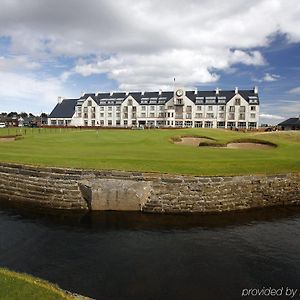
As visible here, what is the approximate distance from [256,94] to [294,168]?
92.1 meters

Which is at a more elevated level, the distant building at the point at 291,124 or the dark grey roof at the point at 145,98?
the dark grey roof at the point at 145,98

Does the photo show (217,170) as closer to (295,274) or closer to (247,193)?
(247,193)

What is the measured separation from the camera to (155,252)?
15227 millimetres

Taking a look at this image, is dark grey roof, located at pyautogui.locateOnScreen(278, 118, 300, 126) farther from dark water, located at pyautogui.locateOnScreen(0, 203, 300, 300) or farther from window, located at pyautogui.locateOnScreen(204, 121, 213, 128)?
dark water, located at pyautogui.locateOnScreen(0, 203, 300, 300)

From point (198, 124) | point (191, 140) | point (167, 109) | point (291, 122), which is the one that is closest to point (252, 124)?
point (291, 122)

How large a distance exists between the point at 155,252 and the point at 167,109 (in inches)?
4059

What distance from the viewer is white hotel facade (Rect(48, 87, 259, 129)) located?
111062mm

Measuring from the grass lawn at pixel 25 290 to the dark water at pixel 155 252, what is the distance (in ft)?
8.40

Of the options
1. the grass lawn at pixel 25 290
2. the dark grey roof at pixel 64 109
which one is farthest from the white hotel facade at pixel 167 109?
the grass lawn at pixel 25 290

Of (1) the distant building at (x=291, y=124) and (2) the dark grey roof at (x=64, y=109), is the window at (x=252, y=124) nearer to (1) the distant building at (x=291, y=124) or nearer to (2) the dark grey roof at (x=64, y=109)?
(1) the distant building at (x=291, y=124)

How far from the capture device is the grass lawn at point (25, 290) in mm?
8789

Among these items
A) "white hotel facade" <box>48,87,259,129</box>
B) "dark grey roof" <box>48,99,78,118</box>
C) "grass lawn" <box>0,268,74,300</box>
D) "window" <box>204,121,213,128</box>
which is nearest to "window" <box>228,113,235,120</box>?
"white hotel facade" <box>48,87,259,129</box>

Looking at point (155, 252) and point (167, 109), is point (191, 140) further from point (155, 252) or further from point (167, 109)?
point (167, 109)

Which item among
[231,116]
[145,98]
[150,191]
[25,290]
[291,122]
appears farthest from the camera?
[145,98]
